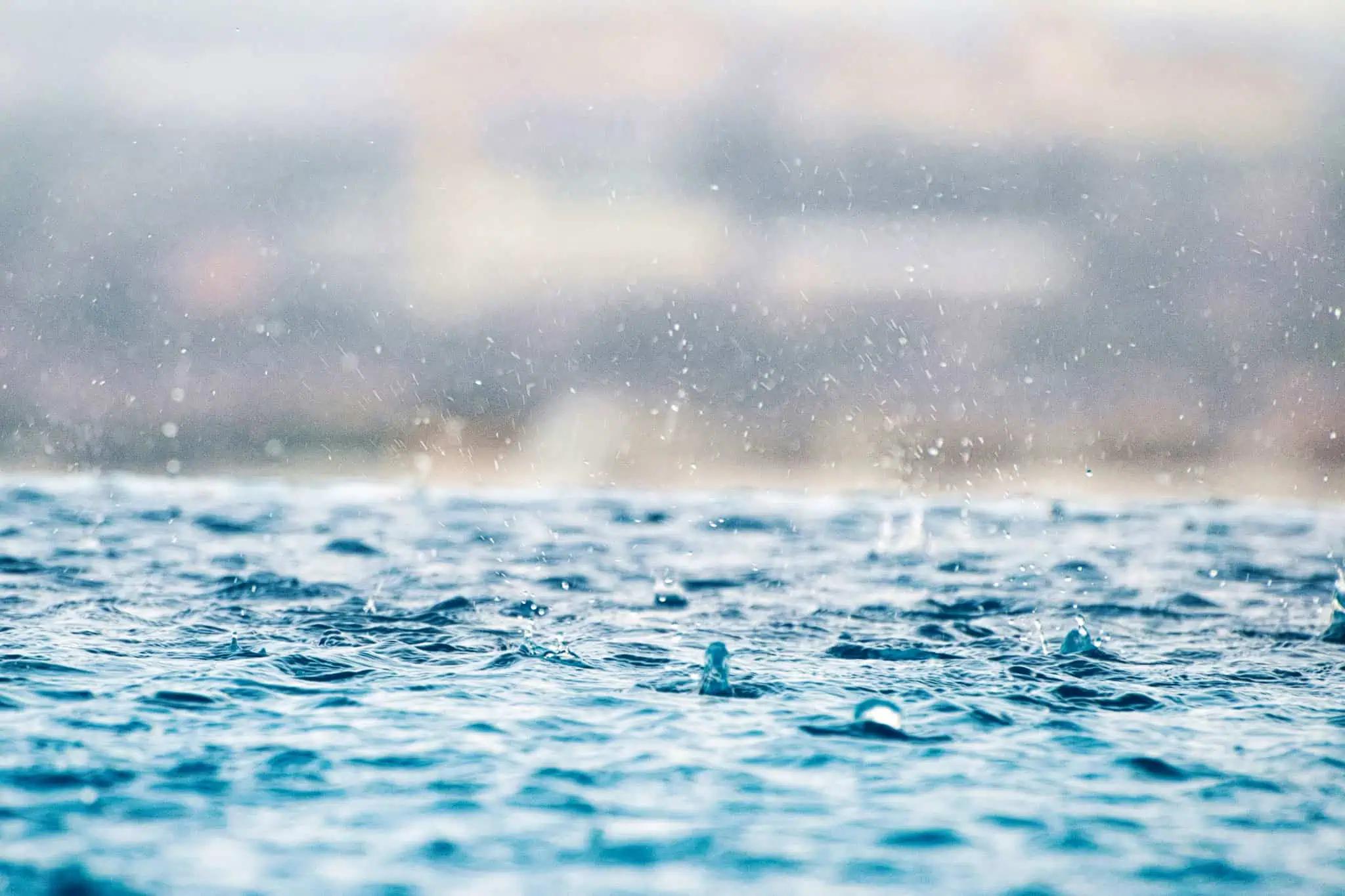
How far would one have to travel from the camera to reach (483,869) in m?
6.16

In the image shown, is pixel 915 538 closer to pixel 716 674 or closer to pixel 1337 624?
pixel 1337 624

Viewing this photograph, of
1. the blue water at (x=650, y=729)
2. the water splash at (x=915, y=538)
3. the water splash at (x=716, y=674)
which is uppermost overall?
the water splash at (x=716, y=674)

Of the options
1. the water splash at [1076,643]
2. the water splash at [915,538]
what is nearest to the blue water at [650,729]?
the water splash at [1076,643]

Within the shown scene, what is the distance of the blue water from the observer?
635cm

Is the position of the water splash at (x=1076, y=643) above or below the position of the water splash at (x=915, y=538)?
above

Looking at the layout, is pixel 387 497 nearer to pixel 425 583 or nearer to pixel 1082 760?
pixel 425 583

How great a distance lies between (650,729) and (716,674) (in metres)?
1.61

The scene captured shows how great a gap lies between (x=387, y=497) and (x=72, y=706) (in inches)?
1079

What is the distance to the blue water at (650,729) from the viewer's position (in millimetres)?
6348

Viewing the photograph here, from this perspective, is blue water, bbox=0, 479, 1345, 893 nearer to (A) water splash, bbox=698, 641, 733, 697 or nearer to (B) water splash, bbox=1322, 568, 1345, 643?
A: (A) water splash, bbox=698, 641, 733, 697

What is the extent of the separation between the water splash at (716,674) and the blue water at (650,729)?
0.17 feet

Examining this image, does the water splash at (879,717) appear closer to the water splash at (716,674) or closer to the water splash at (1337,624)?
the water splash at (716,674)

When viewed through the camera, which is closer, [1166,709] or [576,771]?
[576,771]

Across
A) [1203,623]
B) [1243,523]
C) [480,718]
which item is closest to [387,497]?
[1243,523]
